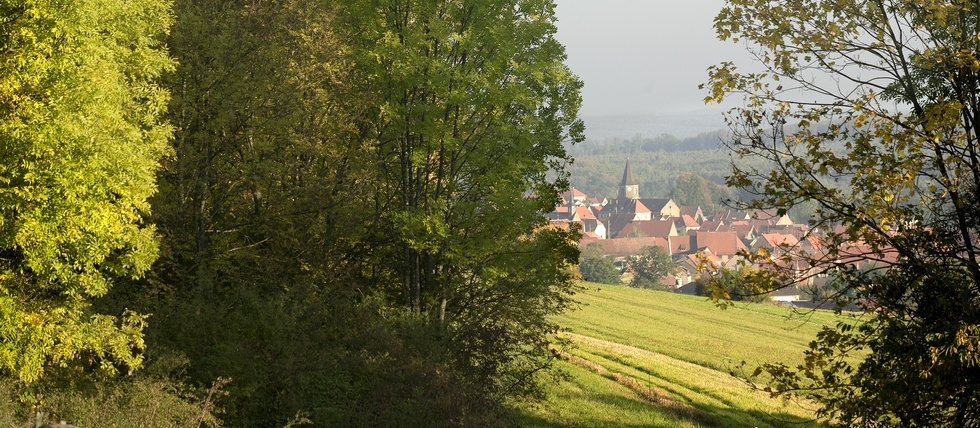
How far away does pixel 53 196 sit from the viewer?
503 inches

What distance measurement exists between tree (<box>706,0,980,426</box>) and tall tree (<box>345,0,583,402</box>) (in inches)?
353

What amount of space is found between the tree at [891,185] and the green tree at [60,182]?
9.04 m

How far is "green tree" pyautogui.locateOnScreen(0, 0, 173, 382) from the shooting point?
499 inches

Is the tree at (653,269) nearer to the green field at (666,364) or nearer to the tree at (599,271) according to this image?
the tree at (599,271)

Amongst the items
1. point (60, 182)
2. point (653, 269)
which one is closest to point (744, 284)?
point (60, 182)

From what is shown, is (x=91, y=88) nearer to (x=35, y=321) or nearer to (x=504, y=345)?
(x=35, y=321)

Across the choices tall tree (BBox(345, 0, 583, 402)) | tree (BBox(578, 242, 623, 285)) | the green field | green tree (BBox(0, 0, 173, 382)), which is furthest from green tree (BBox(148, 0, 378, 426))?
tree (BBox(578, 242, 623, 285))

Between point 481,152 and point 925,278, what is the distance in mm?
12608

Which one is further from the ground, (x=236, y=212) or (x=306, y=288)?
(x=236, y=212)

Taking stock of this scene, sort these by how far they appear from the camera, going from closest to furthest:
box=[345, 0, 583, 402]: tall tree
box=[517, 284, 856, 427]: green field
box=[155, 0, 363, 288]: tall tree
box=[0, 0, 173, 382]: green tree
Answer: box=[0, 0, 173, 382]: green tree → box=[155, 0, 363, 288]: tall tree → box=[345, 0, 583, 402]: tall tree → box=[517, 284, 856, 427]: green field

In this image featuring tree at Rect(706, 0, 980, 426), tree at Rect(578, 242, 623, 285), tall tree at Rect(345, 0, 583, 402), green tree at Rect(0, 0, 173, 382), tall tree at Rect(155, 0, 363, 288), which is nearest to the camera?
tree at Rect(706, 0, 980, 426)

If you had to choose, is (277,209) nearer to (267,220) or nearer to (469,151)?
(267,220)

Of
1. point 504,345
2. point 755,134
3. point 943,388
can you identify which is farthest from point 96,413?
point 943,388

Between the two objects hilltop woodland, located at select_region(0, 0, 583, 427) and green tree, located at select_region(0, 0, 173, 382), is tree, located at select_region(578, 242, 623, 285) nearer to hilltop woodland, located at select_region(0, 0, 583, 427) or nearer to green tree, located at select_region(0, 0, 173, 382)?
hilltop woodland, located at select_region(0, 0, 583, 427)
